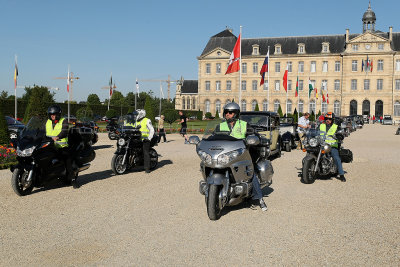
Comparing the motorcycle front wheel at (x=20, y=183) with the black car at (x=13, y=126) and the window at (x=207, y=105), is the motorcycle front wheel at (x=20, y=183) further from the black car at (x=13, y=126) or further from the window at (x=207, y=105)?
the window at (x=207, y=105)

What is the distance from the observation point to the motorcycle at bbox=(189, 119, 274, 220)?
5.71 meters

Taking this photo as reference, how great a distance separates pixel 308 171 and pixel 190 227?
14.3 ft

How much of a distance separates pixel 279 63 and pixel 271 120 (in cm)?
6337

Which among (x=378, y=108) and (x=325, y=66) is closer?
(x=378, y=108)

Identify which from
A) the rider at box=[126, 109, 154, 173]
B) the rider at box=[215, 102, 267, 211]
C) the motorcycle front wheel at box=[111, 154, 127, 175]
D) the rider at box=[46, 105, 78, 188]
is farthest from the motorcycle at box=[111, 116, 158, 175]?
the rider at box=[215, 102, 267, 211]

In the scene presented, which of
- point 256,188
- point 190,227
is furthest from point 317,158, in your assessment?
point 190,227

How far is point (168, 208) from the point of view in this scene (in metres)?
6.54

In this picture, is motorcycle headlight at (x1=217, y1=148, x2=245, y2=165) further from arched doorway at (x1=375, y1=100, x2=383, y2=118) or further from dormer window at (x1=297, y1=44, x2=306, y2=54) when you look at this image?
arched doorway at (x1=375, y1=100, x2=383, y2=118)

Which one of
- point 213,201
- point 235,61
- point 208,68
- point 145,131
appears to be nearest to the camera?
point 213,201

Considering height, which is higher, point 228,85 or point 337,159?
point 228,85

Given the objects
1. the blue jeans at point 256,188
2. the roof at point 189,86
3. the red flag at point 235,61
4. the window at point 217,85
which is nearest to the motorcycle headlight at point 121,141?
the blue jeans at point 256,188

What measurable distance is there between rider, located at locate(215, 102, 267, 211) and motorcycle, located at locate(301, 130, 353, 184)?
2.87 meters

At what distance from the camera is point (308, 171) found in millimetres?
9016

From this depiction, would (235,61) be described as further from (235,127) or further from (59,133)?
(235,127)
